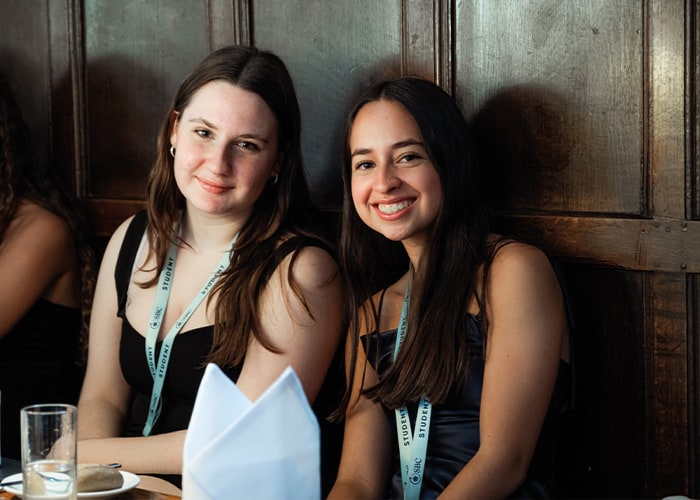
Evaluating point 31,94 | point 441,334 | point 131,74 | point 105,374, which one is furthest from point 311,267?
point 31,94

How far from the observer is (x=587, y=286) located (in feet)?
7.88

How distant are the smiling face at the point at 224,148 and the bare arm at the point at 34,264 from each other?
27.6 inches

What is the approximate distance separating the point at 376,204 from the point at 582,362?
688 mm

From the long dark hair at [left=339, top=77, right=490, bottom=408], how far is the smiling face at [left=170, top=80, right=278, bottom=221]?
0.29 metres

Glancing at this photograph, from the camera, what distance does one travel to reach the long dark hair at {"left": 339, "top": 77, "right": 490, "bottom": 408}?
7.12ft

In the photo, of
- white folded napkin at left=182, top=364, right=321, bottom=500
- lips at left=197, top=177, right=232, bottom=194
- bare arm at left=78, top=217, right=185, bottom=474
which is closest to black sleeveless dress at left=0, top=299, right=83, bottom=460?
bare arm at left=78, top=217, right=185, bottom=474

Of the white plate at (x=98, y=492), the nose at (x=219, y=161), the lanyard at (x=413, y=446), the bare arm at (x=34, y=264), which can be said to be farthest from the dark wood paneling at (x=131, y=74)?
the white plate at (x=98, y=492)

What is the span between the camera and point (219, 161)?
2.45m

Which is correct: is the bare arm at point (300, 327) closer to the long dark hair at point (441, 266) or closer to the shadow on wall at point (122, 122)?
the long dark hair at point (441, 266)

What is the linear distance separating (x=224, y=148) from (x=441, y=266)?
2.16 ft

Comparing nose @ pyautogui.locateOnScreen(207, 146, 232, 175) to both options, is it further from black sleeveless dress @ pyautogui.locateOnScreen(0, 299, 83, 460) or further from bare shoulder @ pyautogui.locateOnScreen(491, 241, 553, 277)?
black sleeveless dress @ pyautogui.locateOnScreen(0, 299, 83, 460)

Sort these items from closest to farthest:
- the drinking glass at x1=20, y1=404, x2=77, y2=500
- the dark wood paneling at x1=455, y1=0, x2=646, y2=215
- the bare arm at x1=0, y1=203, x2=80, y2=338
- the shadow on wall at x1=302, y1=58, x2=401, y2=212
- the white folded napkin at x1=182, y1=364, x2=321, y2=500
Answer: the white folded napkin at x1=182, y1=364, x2=321, y2=500, the drinking glass at x1=20, y1=404, x2=77, y2=500, the dark wood paneling at x1=455, y1=0, x2=646, y2=215, the shadow on wall at x1=302, y1=58, x2=401, y2=212, the bare arm at x1=0, y1=203, x2=80, y2=338

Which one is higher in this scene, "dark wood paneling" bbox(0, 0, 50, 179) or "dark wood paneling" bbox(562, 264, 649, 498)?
"dark wood paneling" bbox(0, 0, 50, 179)

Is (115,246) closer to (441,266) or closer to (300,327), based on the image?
(300,327)
